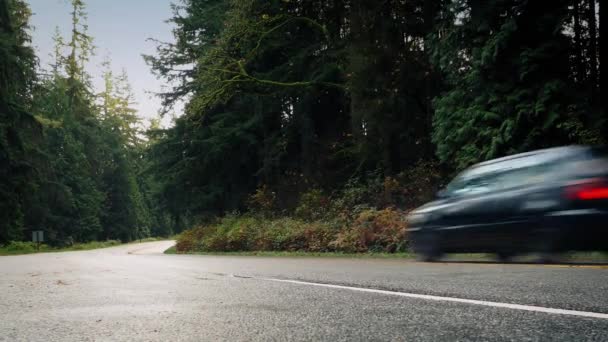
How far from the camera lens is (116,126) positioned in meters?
81.9

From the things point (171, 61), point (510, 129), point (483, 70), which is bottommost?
point (510, 129)

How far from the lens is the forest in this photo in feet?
49.2

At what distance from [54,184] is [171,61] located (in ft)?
91.5

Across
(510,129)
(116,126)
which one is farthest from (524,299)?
(116,126)

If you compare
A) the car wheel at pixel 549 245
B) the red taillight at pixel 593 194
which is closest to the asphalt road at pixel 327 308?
the car wheel at pixel 549 245

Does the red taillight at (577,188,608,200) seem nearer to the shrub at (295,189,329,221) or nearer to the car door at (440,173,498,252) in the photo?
the car door at (440,173,498,252)

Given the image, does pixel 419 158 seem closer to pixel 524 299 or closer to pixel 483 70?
pixel 483 70

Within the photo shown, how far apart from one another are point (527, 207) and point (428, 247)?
7.35 ft

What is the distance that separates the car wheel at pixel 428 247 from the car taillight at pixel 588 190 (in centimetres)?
262

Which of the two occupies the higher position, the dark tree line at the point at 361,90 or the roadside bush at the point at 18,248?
the dark tree line at the point at 361,90

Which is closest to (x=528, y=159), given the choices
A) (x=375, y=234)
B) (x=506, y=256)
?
(x=506, y=256)

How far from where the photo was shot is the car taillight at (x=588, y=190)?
7.55 metres

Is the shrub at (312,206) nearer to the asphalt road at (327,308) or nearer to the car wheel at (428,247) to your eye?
the car wheel at (428,247)

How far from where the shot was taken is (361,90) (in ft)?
70.5
